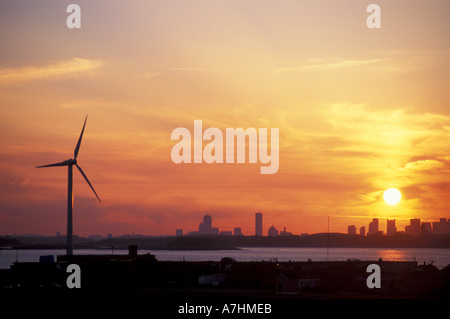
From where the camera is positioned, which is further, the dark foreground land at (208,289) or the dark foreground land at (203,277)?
the dark foreground land at (203,277)

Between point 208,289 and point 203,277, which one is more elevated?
point 203,277

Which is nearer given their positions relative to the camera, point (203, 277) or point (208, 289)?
point (208, 289)

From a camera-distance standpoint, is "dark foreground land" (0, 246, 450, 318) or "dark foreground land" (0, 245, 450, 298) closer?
"dark foreground land" (0, 246, 450, 318)
